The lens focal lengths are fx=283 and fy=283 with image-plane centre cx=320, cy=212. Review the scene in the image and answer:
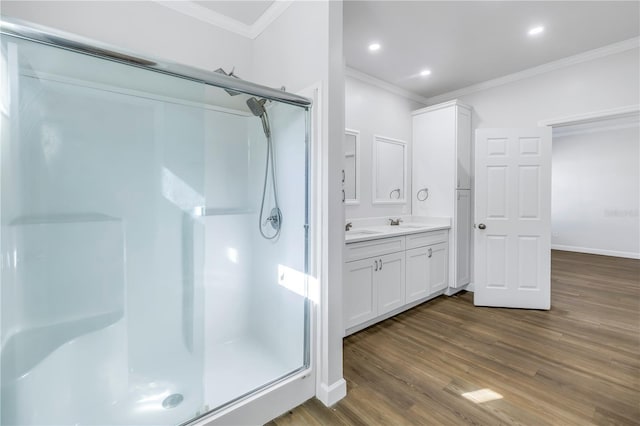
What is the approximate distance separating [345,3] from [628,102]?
9.53ft

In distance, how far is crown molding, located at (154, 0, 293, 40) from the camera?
2.08 metres

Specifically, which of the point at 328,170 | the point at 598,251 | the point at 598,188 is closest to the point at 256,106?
the point at 328,170

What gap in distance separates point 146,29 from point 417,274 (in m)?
3.22

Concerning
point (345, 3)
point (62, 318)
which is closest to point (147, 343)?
point (62, 318)

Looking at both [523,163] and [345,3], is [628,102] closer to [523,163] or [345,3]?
[523,163]

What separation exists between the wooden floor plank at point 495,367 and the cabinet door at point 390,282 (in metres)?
0.20

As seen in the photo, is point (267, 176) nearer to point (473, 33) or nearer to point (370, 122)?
point (370, 122)

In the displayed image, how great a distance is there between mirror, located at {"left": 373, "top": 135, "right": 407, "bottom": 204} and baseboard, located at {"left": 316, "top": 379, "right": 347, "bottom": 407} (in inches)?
85.3

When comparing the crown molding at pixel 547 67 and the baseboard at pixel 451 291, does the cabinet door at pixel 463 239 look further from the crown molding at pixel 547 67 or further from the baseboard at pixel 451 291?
the crown molding at pixel 547 67

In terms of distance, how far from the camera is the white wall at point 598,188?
5383mm

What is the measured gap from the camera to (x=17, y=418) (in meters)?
1.23

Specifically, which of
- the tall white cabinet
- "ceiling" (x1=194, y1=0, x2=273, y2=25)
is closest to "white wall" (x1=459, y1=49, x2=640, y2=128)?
the tall white cabinet

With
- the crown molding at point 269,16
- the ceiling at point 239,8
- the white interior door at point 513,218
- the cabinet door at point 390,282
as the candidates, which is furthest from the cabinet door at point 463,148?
the ceiling at point 239,8

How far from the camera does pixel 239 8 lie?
7.12 ft
